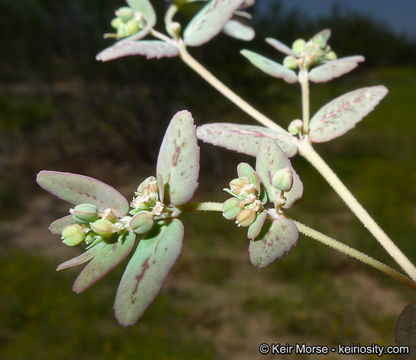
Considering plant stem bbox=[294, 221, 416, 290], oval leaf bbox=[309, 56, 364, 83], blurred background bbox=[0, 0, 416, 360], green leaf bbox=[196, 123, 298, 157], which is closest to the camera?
plant stem bbox=[294, 221, 416, 290]

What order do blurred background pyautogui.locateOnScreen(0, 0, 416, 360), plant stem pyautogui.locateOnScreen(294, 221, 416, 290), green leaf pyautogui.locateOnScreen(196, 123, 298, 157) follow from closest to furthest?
plant stem pyautogui.locateOnScreen(294, 221, 416, 290)
green leaf pyautogui.locateOnScreen(196, 123, 298, 157)
blurred background pyautogui.locateOnScreen(0, 0, 416, 360)

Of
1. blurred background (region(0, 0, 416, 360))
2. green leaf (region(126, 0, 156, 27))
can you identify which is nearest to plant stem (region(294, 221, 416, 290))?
green leaf (region(126, 0, 156, 27))

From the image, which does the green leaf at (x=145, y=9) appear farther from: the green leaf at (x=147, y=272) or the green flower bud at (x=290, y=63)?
the green leaf at (x=147, y=272)

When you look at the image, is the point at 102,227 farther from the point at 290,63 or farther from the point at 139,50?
the point at 290,63

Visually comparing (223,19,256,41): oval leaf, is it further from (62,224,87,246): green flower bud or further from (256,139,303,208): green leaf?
(62,224,87,246): green flower bud

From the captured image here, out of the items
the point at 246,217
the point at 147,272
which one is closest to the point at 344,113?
the point at 246,217

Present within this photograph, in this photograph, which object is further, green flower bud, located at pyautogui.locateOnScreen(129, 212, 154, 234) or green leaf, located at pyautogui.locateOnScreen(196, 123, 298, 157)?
green leaf, located at pyautogui.locateOnScreen(196, 123, 298, 157)
